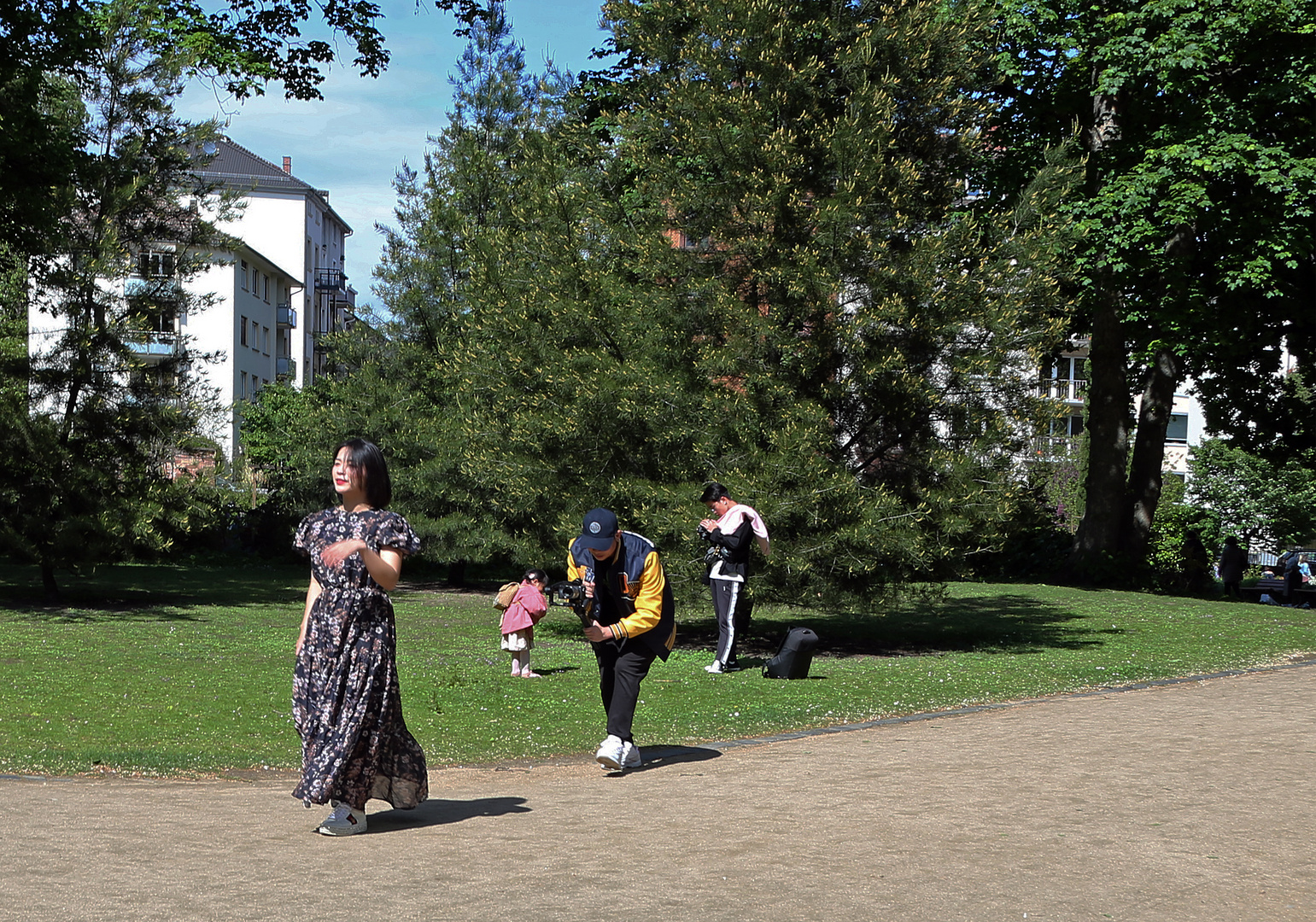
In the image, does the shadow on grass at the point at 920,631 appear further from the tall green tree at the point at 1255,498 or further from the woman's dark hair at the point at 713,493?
the tall green tree at the point at 1255,498

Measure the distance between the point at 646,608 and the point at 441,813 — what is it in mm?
1856

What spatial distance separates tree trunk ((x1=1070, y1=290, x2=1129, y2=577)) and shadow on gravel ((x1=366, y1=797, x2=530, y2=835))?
75.5 ft

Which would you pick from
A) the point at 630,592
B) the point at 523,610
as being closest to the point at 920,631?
the point at 523,610

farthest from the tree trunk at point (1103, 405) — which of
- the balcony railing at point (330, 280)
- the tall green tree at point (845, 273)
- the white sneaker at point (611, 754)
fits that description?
the balcony railing at point (330, 280)

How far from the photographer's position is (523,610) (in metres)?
13.4

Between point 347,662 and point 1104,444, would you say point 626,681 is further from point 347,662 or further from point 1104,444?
point 1104,444

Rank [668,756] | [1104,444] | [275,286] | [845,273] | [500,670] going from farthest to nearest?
1. [275,286]
2. [1104,444]
3. [845,273]
4. [500,670]
5. [668,756]

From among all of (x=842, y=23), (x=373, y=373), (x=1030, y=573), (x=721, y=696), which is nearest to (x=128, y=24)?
(x=373, y=373)

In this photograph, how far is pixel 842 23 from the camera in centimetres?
1584

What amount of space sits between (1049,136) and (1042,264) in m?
11.6

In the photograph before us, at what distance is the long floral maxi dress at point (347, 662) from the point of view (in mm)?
6348

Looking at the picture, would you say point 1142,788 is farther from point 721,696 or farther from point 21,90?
point 21,90

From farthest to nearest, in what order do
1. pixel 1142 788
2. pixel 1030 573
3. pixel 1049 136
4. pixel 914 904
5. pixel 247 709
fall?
pixel 1030 573 < pixel 1049 136 < pixel 247 709 < pixel 1142 788 < pixel 914 904

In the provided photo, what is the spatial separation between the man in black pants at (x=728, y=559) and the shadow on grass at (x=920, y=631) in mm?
1999
